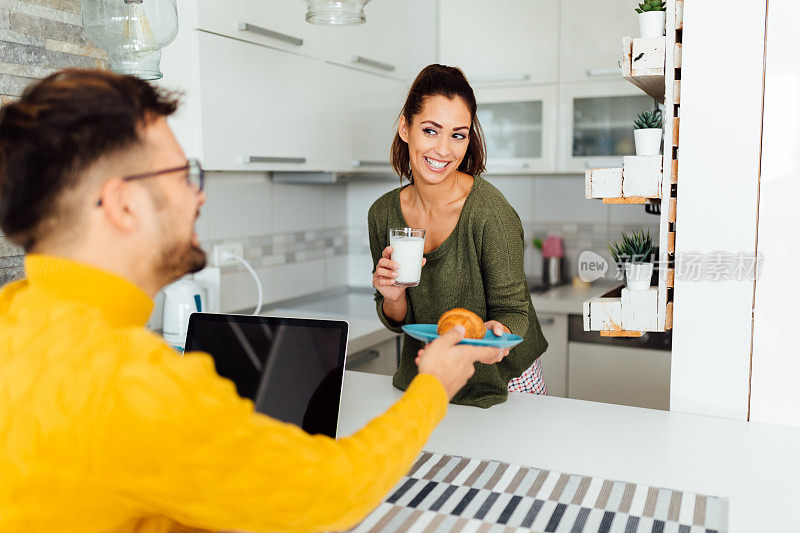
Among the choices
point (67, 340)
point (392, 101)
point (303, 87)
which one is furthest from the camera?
point (392, 101)

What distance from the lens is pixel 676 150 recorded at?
145cm

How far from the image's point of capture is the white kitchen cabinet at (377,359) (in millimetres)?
2678

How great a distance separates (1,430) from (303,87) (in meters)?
2.12

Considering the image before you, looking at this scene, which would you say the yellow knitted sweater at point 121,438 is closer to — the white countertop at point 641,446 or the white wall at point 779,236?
the white countertop at point 641,446

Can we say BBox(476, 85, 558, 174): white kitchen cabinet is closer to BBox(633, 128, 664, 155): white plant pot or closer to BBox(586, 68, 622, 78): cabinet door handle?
BBox(586, 68, 622, 78): cabinet door handle

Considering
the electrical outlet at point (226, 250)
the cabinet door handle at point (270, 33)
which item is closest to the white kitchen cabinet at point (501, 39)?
the cabinet door handle at point (270, 33)

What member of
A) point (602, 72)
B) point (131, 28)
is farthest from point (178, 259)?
point (602, 72)

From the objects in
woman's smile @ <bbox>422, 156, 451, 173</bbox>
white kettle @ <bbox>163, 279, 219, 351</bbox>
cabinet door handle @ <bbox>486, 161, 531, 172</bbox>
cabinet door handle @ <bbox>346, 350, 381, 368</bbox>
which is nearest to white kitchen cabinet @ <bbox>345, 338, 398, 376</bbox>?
cabinet door handle @ <bbox>346, 350, 381, 368</bbox>

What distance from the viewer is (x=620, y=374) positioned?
2971 mm

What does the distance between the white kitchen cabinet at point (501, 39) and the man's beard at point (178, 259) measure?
2.66 m

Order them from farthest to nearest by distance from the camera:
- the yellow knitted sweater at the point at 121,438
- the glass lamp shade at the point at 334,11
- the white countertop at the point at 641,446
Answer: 1. the glass lamp shade at the point at 334,11
2. the white countertop at the point at 641,446
3. the yellow knitted sweater at the point at 121,438

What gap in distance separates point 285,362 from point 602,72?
2318mm

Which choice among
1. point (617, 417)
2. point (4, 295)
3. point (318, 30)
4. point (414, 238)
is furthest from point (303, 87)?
point (4, 295)

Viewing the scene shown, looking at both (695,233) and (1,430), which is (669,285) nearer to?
(695,233)
